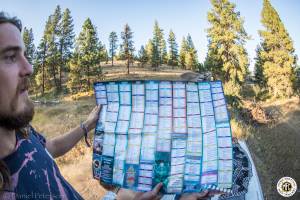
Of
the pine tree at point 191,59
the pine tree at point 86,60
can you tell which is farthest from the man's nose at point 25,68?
the pine tree at point 191,59

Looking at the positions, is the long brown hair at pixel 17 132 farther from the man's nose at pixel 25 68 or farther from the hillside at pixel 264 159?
the hillside at pixel 264 159

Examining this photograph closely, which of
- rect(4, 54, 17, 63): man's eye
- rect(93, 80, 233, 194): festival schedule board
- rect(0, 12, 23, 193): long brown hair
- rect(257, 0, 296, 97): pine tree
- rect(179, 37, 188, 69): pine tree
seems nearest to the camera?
rect(0, 12, 23, 193): long brown hair

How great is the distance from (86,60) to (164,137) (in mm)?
41251

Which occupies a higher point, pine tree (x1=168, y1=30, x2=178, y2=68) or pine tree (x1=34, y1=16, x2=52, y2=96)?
pine tree (x1=168, y1=30, x2=178, y2=68)

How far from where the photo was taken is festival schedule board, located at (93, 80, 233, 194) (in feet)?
9.62

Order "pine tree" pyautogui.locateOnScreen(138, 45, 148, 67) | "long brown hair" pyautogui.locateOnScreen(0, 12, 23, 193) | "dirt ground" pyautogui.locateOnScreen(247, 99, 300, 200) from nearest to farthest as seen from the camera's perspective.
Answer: "long brown hair" pyautogui.locateOnScreen(0, 12, 23, 193)
"dirt ground" pyautogui.locateOnScreen(247, 99, 300, 200)
"pine tree" pyautogui.locateOnScreen(138, 45, 148, 67)

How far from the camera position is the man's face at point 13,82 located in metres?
2.09

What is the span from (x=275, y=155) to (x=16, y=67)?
1158cm

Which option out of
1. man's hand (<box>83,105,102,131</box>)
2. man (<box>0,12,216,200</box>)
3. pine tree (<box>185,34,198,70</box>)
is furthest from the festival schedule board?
pine tree (<box>185,34,198,70</box>)

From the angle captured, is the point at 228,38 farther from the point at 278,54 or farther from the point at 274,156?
the point at 274,156

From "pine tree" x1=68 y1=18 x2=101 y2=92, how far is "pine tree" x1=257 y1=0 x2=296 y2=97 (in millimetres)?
22022

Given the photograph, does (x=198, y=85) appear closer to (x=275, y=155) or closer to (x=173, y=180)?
(x=173, y=180)

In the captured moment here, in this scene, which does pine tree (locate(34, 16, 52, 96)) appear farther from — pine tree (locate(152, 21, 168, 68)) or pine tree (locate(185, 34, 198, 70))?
pine tree (locate(185, 34, 198, 70))

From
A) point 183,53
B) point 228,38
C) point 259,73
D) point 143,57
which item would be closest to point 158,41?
point 143,57
